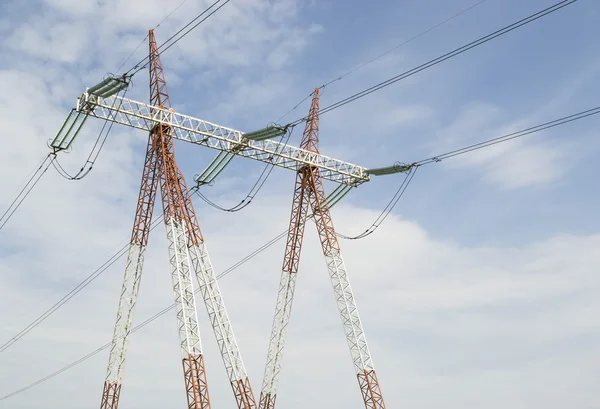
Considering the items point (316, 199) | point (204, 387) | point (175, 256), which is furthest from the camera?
point (316, 199)

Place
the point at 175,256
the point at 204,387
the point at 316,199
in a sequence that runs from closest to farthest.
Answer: the point at 204,387 < the point at 175,256 < the point at 316,199

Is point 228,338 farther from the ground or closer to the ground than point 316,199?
closer to the ground

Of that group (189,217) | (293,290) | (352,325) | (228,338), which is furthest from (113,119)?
(352,325)

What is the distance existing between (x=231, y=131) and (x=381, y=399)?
22.6 metres

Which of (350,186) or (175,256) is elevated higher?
(350,186)

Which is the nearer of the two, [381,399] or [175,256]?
[175,256]

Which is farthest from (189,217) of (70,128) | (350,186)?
(350,186)

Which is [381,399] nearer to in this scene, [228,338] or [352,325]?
[352,325]

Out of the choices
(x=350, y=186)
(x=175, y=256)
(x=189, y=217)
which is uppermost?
(x=350, y=186)

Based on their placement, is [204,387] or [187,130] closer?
[204,387]

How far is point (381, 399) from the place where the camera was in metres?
47.1

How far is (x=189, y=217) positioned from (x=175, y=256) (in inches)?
145

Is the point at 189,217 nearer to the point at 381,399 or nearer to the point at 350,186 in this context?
the point at 350,186

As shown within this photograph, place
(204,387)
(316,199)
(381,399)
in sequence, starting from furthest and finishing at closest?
(316,199)
(381,399)
(204,387)
